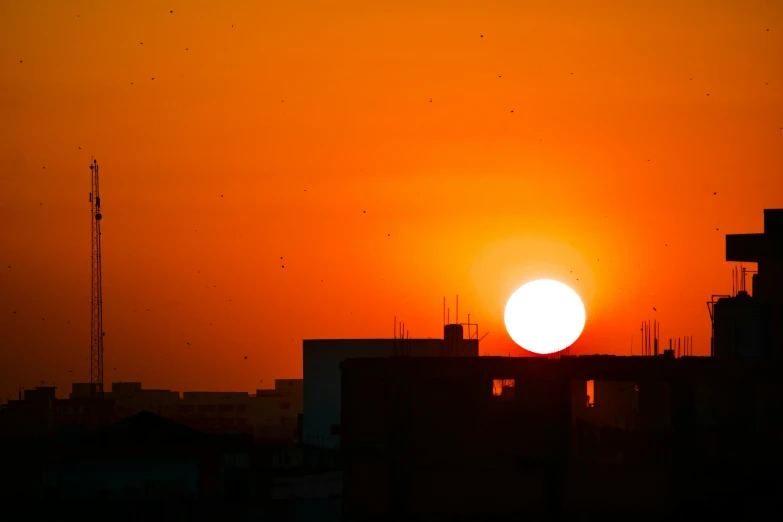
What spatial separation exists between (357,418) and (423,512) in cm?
692

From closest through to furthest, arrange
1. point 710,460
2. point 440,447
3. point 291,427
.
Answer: point 710,460 → point 440,447 → point 291,427

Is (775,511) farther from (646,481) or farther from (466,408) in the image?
(466,408)

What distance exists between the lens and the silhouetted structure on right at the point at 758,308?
55.7 metres

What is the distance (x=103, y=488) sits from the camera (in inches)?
2068

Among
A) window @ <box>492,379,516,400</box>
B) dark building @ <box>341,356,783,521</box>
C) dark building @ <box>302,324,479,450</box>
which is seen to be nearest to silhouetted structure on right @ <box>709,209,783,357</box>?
dark building @ <box>341,356,783,521</box>

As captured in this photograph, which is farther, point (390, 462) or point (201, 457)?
point (201, 457)

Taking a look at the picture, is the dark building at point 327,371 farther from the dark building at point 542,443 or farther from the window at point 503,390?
the dark building at point 542,443

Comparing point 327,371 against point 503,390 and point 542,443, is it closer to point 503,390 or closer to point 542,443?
point 503,390

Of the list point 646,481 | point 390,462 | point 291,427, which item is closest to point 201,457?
point 390,462

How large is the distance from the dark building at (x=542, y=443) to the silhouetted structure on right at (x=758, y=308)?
217 cm

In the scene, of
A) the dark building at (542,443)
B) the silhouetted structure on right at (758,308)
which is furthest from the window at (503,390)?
the silhouetted structure on right at (758,308)

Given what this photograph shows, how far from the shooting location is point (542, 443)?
186ft

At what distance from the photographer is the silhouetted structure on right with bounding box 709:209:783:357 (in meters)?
55.7

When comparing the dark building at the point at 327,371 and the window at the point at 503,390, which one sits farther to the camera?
the dark building at the point at 327,371
